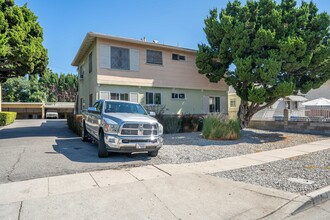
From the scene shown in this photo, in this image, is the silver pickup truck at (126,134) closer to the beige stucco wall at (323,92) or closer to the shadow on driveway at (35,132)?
the shadow on driveway at (35,132)

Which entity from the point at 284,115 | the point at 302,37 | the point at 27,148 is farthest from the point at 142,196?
the point at 284,115

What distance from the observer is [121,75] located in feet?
50.6

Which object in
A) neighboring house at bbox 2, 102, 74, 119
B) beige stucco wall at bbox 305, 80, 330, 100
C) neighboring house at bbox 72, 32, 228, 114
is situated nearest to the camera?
neighboring house at bbox 72, 32, 228, 114

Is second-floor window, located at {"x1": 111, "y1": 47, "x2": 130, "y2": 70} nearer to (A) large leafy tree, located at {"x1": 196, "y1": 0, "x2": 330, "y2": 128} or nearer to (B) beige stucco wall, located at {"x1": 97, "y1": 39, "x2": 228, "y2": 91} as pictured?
(B) beige stucco wall, located at {"x1": 97, "y1": 39, "x2": 228, "y2": 91}

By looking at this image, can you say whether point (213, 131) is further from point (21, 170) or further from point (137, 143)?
point (21, 170)

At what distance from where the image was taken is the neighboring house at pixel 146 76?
14930 mm

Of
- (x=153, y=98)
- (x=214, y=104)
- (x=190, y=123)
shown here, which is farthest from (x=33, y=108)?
(x=190, y=123)

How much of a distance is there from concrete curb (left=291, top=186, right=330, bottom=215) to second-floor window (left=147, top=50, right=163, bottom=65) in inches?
530

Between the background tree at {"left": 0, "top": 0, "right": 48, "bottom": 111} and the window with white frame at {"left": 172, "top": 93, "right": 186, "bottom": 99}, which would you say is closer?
the background tree at {"left": 0, "top": 0, "right": 48, "bottom": 111}

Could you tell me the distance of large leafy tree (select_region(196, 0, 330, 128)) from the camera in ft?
40.7

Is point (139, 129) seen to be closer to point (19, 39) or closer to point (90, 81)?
point (19, 39)

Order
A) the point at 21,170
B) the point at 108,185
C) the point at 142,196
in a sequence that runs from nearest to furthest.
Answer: the point at 142,196 < the point at 108,185 < the point at 21,170

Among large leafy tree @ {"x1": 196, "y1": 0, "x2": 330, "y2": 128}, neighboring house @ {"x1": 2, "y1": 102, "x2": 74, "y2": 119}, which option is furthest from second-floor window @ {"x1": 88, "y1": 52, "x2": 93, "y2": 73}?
neighboring house @ {"x1": 2, "y1": 102, "x2": 74, "y2": 119}

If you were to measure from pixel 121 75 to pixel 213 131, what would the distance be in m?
6.96
